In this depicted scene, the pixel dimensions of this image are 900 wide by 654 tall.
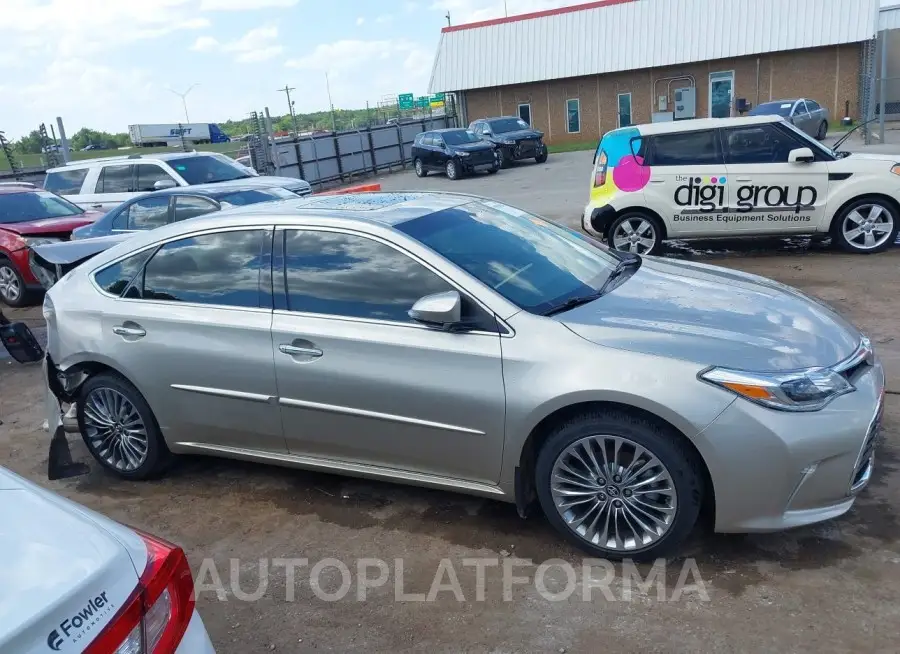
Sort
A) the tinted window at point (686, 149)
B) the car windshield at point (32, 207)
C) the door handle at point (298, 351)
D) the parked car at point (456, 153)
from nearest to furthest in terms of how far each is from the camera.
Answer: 1. the door handle at point (298, 351)
2. the tinted window at point (686, 149)
3. the car windshield at point (32, 207)
4. the parked car at point (456, 153)

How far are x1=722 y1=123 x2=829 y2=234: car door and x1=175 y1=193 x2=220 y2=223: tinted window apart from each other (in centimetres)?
653

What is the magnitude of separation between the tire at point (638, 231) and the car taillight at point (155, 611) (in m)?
8.39

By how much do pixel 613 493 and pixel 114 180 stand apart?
12.8m

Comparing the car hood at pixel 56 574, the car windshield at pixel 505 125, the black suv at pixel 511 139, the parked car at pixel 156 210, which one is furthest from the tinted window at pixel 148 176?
the car windshield at pixel 505 125

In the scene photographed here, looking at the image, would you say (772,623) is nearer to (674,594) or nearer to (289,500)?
(674,594)

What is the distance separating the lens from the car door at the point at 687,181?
9.43 metres

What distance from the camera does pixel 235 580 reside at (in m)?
3.69

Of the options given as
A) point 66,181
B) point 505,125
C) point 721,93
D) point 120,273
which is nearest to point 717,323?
point 120,273

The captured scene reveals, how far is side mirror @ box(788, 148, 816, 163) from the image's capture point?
8953 mm

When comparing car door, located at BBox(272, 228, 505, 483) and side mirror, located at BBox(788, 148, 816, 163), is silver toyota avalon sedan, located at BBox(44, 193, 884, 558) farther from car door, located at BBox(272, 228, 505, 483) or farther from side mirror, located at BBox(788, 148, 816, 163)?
side mirror, located at BBox(788, 148, 816, 163)

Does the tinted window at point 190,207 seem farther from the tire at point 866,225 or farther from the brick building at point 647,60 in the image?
the brick building at point 647,60

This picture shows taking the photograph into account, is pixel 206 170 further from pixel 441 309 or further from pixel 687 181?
pixel 441 309

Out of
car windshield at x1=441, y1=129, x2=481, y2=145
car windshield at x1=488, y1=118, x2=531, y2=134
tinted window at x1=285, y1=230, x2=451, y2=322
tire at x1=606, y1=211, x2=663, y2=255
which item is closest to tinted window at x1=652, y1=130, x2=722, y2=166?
tire at x1=606, y1=211, x2=663, y2=255

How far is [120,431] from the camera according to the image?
469 centimetres
